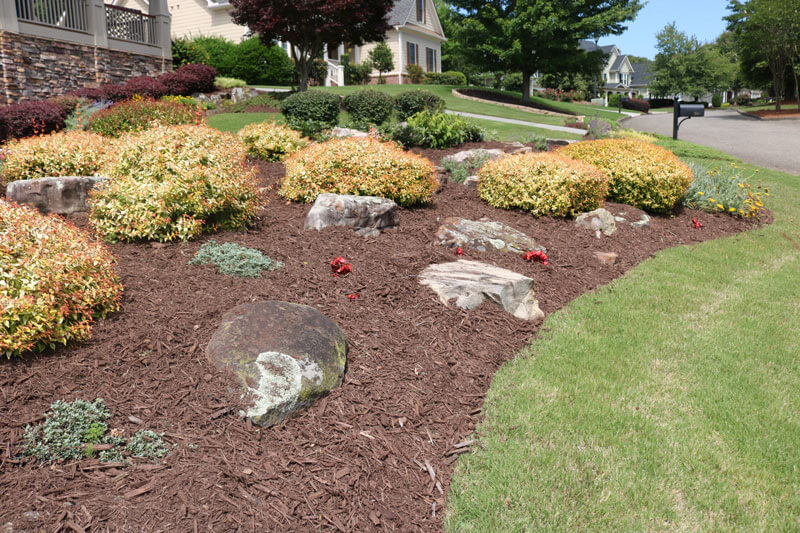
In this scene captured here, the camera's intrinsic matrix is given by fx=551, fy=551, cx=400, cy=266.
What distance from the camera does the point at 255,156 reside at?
10586 millimetres

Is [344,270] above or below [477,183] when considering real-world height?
below

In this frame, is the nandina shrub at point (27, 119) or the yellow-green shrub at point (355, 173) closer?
the yellow-green shrub at point (355, 173)

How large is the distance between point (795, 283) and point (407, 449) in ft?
19.7

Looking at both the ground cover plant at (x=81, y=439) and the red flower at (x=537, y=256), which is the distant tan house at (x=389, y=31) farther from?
the ground cover plant at (x=81, y=439)

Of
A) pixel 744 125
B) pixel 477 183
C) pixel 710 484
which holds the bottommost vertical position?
pixel 710 484

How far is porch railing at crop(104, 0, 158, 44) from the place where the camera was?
21.3 m

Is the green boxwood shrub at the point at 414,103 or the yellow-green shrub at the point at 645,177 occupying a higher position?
the green boxwood shrub at the point at 414,103

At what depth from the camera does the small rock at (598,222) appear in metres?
8.14

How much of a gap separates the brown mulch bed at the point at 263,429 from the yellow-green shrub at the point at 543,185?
2.63 m

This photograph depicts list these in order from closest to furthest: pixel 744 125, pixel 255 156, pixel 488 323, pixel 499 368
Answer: pixel 499 368 < pixel 488 323 < pixel 255 156 < pixel 744 125

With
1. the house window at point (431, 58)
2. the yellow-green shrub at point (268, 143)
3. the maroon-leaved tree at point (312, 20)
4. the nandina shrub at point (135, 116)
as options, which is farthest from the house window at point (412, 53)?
the yellow-green shrub at point (268, 143)

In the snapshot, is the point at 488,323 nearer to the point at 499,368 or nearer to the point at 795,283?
the point at 499,368

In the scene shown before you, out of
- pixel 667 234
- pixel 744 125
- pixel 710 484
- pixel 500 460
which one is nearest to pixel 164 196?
pixel 500 460

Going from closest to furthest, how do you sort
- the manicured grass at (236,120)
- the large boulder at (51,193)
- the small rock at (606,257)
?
the large boulder at (51,193), the small rock at (606,257), the manicured grass at (236,120)
